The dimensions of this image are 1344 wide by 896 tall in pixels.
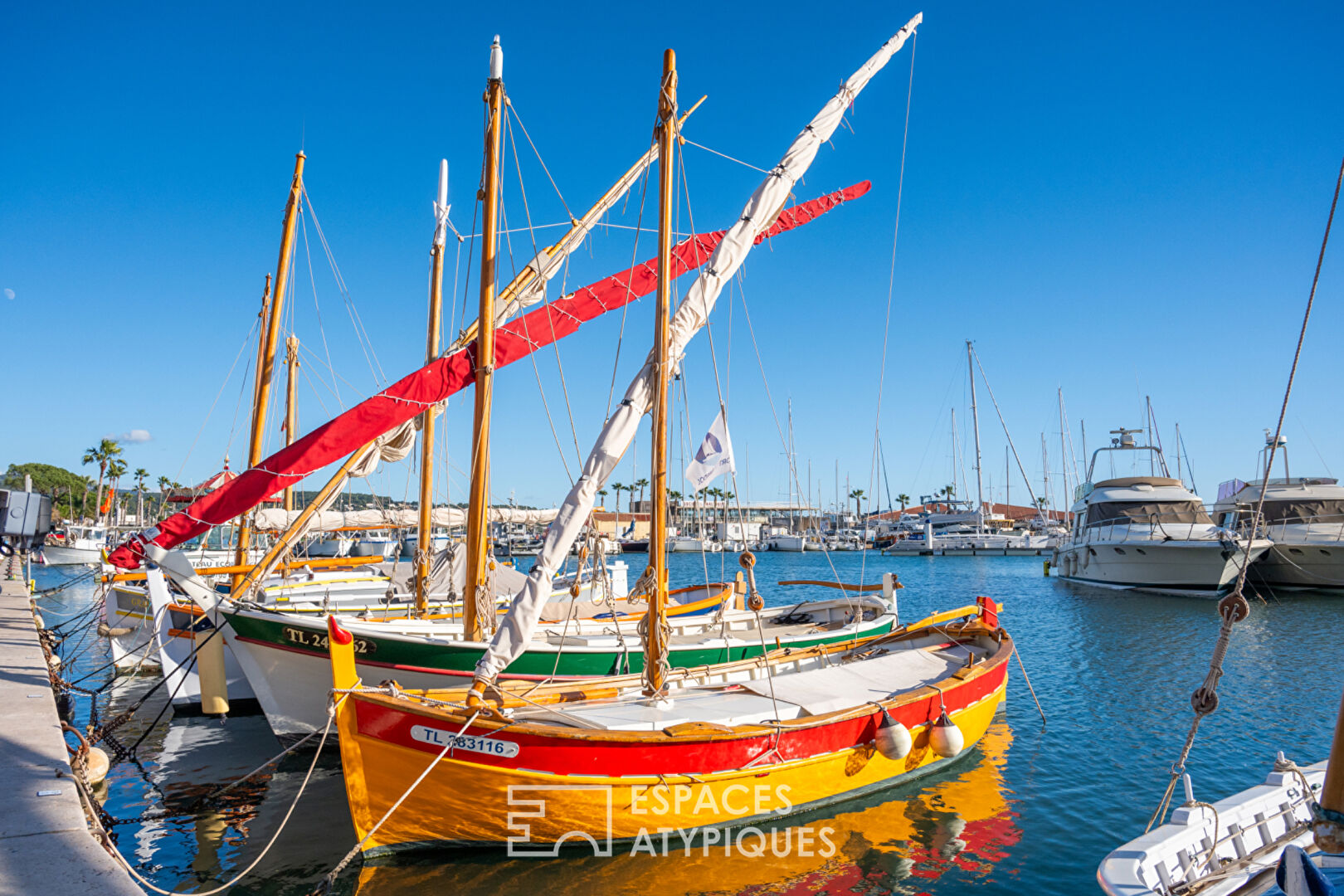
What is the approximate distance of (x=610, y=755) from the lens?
347 inches

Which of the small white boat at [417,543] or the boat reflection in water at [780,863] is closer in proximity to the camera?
the boat reflection in water at [780,863]

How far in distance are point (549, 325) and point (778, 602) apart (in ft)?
112

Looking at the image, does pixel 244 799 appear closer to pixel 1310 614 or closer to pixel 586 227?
pixel 586 227

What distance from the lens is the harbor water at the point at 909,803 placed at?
9.24 meters

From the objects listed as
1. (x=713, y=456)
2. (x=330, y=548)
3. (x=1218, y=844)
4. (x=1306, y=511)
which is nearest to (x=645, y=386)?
(x=713, y=456)

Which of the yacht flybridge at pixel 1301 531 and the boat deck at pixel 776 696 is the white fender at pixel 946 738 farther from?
the yacht flybridge at pixel 1301 531

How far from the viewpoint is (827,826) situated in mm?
10633

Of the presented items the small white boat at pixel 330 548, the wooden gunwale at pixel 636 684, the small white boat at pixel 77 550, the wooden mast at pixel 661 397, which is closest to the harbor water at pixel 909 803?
the wooden gunwale at pixel 636 684

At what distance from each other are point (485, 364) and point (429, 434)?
5.11 metres

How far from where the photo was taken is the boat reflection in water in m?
8.95

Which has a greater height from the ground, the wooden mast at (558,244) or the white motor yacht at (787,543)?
the wooden mast at (558,244)

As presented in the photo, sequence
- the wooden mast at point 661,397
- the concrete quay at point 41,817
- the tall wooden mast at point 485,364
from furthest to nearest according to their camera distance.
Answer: the tall wooden mast at point 485,364, the wooden mast at point 661,397, the concrete quay at point 41,817

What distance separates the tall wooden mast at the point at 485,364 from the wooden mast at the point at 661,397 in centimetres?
350

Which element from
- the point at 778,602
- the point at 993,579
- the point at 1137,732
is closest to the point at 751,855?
the point at 1137,732
